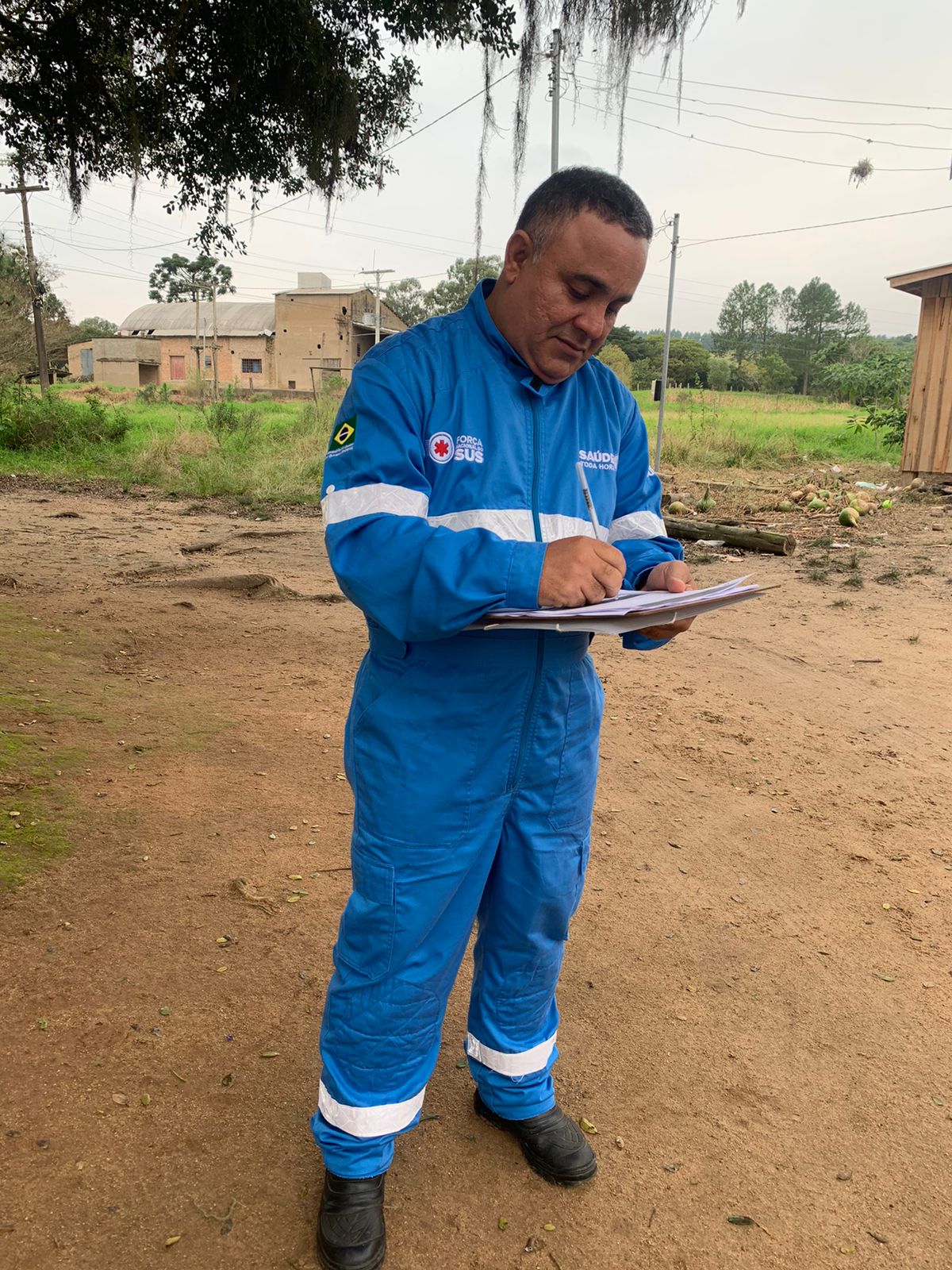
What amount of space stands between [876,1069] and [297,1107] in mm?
1499

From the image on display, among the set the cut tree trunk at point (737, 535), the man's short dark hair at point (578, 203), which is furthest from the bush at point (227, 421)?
the man's short dark hair at point (578, 203)

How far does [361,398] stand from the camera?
1.54 meters

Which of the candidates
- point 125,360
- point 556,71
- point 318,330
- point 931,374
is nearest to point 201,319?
point 125,360

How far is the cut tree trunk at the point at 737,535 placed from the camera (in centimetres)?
938

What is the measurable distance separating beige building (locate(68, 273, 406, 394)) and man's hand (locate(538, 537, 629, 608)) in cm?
4205

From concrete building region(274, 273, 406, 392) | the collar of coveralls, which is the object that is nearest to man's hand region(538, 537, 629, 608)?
the collar of coveralls

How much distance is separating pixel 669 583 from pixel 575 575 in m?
0.38

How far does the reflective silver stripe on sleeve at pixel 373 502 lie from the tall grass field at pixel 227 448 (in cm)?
1150

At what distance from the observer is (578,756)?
1.76 meters

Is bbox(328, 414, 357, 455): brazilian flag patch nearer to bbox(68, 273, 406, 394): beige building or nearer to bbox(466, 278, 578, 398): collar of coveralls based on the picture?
bbox(466, 278, 578, 398): collar of coveralls

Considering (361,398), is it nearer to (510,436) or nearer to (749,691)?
(510,436)

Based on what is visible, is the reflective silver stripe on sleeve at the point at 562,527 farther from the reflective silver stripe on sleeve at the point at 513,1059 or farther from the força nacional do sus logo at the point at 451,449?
the reflective silver stripe on sleeve at the point at 513,1059

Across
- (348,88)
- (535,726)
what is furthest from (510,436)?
(348,88)

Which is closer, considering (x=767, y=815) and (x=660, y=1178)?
(x=660, y=1178)
